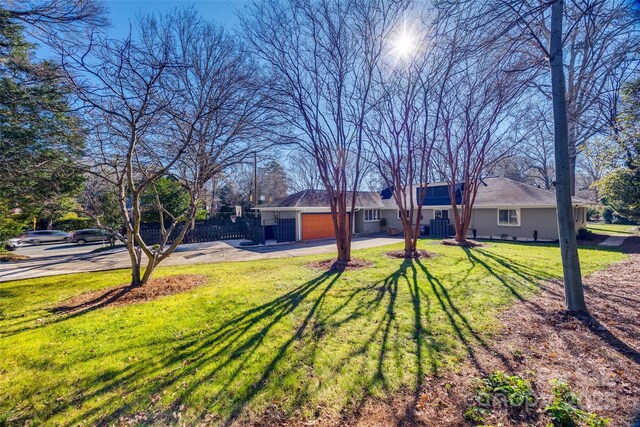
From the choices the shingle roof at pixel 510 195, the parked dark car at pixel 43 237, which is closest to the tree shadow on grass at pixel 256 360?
the shingle roof at pixel 510 195

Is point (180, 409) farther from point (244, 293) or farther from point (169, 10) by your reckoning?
point (169, 10)

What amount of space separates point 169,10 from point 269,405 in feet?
29.6

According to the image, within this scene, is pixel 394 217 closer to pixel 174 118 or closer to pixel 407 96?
pixel 407 96

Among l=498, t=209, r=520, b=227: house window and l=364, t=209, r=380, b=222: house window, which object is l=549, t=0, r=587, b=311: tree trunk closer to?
l=498, t=209, r=520, b=227: house window

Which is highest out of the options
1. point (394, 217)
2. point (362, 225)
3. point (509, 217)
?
point (394, 217)

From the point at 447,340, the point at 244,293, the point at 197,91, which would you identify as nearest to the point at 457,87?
the point at 197,91

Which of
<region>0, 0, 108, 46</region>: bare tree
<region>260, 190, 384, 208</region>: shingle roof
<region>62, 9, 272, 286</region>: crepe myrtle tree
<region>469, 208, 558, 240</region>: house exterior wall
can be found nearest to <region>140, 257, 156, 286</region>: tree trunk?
<region>62, 9, 272, 286</region>: crepe myrtle tree

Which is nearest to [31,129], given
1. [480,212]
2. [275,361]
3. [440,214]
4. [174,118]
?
[174,118]

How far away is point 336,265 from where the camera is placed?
892cm

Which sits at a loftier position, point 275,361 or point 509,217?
point 509,217

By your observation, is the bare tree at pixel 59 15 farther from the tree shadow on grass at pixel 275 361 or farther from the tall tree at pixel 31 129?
the tree shadow on grass at pixel 275 361

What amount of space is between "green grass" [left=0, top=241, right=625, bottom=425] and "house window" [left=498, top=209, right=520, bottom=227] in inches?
435

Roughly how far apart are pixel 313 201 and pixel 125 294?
45.2ft

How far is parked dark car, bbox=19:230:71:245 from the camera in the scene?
20281mm
